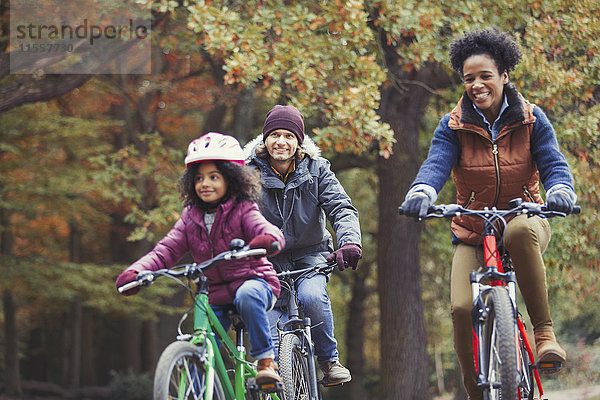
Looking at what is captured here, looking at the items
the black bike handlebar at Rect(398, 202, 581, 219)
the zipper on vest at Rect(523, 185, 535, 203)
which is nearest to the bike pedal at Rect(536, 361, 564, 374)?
the black bike handlebar at Rect(398, 202, 581, 219)

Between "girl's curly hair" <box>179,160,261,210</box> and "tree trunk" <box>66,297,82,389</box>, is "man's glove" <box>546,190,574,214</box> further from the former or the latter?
"tree trunk" <box>66,297,82,389</box>

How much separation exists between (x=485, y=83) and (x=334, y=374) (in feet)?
6.64

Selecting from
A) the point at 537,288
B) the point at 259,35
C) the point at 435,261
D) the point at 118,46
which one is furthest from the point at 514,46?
the point at 435,261

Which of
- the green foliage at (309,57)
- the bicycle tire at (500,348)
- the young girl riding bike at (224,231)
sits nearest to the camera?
the bicycle tire at (500,348)

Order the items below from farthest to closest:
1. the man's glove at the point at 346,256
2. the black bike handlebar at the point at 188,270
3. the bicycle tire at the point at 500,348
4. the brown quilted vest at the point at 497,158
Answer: the man's glove at the point at 346,256
the brown quilted vest at the point at 497,158
the black bike handlebar at the point at 188,270
the bicycle tire at the point at 500,348

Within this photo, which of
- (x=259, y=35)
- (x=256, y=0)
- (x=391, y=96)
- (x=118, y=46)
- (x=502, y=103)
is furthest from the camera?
(x=391, y=96)

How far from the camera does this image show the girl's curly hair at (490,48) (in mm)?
4633

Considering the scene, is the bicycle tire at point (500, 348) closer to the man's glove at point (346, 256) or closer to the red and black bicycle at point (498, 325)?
the red and black bicycle at point (498, 325)

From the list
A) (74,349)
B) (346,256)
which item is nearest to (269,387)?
(346,256)

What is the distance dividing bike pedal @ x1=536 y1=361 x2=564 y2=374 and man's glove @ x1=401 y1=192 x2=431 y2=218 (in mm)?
969

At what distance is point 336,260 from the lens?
191 inches

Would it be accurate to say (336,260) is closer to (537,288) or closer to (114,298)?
(537,288)

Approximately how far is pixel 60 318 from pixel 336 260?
21.8 metres

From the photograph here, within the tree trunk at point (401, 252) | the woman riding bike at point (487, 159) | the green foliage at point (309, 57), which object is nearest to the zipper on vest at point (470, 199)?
the woman riding bike at point (487, 159)
